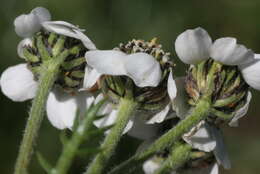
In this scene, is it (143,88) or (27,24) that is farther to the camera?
(27,24)

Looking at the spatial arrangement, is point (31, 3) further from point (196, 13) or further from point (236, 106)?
point (236, 106)

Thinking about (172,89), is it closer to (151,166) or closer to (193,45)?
(193,45)

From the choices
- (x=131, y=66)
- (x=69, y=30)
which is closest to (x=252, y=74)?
(x=131, y=66)

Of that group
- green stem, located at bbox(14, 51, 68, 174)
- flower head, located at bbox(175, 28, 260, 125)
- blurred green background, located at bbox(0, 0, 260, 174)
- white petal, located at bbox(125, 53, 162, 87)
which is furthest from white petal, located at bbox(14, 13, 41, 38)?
blurred green background, located at bbox(0, 0, 260, 174)

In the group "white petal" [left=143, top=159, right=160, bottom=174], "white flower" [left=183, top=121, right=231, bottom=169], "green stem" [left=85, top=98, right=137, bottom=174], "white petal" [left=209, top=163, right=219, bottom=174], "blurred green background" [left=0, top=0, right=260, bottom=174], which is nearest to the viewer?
"green stem" [left=85, top=98, right=137, bottom=174]

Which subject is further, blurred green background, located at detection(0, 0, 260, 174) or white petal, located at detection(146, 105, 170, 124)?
blurred green background, located at detection(0, 0, 260, 174)

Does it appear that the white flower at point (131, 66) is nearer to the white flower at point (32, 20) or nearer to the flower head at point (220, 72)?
the flower head at point (220, 72)

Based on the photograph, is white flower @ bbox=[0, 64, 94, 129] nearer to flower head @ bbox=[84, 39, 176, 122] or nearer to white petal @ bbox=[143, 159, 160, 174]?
flower head @ bbox=[84, 39, 176, 122]
